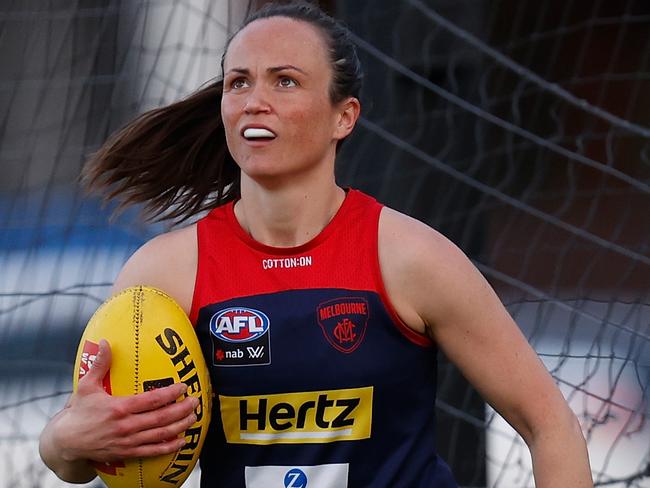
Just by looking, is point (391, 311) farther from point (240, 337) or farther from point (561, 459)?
point (561, 459)

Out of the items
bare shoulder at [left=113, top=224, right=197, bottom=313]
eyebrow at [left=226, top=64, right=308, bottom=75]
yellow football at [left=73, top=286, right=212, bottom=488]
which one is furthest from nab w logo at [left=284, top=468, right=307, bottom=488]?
eyebrow at [left=226, top=64, right=308, bottom=75]

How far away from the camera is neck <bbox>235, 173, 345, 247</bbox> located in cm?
290

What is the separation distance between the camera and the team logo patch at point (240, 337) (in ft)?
9.18

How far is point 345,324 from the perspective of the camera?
279 centimetres

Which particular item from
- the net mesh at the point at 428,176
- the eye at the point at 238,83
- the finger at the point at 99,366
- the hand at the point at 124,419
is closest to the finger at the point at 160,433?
the hand at the point at 124,419

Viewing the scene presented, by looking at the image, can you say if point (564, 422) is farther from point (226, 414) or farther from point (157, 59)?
point (157, 59)

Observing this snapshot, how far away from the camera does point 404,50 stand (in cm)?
457

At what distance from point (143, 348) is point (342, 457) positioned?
1.58 ft

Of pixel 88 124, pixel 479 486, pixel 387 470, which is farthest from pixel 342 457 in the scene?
pixel 88 124

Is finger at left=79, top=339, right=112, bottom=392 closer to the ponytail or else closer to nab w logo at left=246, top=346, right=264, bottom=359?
nab w logo at left=246, top=346, right=264, bottom=359

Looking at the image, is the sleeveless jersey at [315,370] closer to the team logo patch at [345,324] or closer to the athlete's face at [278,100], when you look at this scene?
the team logo patch at [345,324]

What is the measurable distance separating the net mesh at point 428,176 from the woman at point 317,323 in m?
1.35

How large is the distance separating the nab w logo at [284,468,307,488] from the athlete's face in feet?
2.06

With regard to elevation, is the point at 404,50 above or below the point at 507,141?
above
